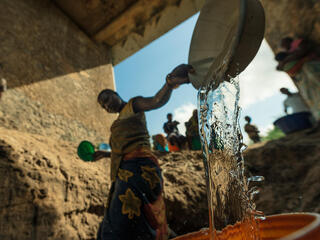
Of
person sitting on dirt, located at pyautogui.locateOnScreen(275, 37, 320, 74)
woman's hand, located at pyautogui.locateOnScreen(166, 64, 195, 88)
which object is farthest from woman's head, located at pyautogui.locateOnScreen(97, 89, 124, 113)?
person sitting on dirt, located at pyautogui.locateOnScreen(275, 37, 320, 74)

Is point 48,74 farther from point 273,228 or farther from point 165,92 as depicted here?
point 273,228

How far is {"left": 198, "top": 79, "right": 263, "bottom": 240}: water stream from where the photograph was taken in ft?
1.80

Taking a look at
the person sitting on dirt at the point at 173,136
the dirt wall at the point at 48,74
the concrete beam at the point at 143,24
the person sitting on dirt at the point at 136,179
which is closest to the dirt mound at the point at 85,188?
the person sitting on dirt at the point at 136,179

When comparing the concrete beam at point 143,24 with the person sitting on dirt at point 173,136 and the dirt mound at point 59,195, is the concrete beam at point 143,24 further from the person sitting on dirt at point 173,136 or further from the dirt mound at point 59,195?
the dirt mound at point 59,195

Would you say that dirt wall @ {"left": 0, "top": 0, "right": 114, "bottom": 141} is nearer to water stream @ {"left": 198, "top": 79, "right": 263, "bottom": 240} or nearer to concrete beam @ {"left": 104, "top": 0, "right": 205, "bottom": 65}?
concrete beam @ {"left": 104, "top": 0, "right": 205, "bottom": 65}

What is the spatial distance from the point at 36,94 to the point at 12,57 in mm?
653

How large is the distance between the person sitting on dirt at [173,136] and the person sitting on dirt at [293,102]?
2.32 metres

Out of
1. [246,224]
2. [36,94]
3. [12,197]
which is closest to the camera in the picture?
[246,224]

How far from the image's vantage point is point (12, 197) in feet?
5.00

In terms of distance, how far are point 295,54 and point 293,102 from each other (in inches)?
43.6

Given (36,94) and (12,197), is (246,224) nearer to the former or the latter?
(12,197)

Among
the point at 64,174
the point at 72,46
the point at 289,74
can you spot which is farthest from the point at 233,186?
the point at 72,46

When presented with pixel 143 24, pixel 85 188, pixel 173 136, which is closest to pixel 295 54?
pixel 173 136

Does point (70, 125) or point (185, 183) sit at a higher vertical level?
point (70, 125)
